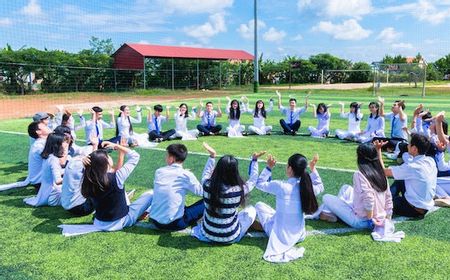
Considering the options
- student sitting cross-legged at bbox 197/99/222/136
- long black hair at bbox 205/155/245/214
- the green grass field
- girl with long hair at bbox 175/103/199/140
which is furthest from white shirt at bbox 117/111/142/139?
long black hair at bbox 205/155/245/214

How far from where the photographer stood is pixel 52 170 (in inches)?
234

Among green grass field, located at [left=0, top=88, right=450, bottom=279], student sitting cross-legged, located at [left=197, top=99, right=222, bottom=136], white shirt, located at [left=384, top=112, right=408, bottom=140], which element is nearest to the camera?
green grass field, located at [left=0, top=88, right=450, bottom=279]

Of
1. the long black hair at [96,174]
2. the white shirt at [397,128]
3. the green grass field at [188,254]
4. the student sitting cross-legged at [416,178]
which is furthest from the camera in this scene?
the white shirt at [397,128]

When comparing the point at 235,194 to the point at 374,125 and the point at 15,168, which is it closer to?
the point at 15,168

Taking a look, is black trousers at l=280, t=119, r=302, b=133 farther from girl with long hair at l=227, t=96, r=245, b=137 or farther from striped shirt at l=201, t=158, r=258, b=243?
striped shirt at l=201, t=158, r=258, b=243

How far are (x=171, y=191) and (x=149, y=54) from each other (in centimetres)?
2963

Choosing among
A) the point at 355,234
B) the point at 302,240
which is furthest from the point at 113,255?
the point at 355,234

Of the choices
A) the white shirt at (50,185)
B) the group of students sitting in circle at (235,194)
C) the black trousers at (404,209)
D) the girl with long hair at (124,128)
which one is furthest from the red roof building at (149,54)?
the black trousers at (404,209)

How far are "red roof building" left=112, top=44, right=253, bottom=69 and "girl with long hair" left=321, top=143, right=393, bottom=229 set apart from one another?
29860 mm

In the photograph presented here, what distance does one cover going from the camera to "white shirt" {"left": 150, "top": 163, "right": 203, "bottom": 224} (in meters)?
4.95

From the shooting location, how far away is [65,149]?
6125mm

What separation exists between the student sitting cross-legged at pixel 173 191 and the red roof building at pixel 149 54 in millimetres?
29227

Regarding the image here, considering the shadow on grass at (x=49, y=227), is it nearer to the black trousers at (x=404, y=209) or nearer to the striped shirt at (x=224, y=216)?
the striped shirt at (x=224, y=216)

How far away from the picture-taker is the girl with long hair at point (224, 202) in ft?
14.7
